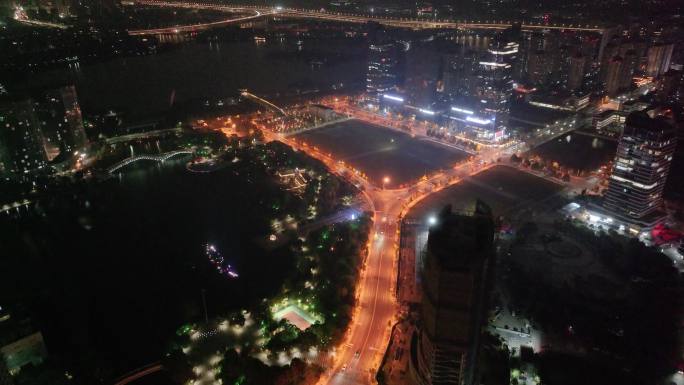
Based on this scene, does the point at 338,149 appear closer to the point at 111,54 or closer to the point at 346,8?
the point at 111,54

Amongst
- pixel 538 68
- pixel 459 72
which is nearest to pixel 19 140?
pixel 459 72

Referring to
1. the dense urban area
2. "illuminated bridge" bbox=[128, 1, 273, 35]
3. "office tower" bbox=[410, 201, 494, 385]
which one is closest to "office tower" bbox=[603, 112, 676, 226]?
the dense urban area

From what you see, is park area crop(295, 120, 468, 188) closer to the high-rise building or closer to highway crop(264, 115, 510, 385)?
highway crop(264, 115, 510, 385)

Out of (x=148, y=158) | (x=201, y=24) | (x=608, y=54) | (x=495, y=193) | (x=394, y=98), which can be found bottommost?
(x=495, y=193)

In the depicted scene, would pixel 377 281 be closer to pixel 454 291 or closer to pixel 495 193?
pixel 454 291

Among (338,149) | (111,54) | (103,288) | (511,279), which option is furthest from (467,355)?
(111,54)

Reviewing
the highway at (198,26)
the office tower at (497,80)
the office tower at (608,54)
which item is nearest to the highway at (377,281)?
the office tower at (497,80)
